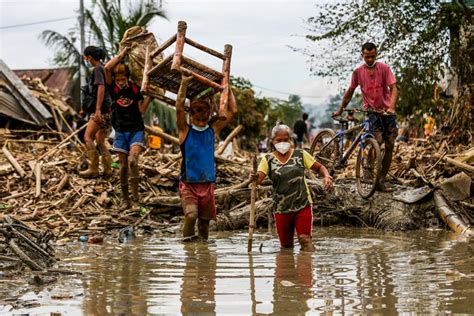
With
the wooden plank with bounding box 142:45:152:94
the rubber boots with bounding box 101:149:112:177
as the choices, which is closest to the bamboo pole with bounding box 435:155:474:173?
the wooden plank with bounding box 142:45:152:94

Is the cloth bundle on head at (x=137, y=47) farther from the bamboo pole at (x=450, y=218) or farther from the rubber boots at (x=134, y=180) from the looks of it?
the bamboo pole at (x=450, y=218)

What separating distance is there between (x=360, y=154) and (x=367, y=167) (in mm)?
207

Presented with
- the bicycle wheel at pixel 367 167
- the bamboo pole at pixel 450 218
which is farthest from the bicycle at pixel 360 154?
the bamboo pole at pixel 450 218

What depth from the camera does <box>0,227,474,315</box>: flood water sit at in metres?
5.36

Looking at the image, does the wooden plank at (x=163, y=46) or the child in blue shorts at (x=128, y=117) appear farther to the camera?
the child in blue shorts at (x=128, y=117)

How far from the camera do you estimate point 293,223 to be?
8797 mm

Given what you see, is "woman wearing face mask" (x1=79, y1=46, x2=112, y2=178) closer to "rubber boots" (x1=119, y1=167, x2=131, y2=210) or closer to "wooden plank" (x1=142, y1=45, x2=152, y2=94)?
"rubber boots" (x1=119, y1=167, x2=131, y2=210)

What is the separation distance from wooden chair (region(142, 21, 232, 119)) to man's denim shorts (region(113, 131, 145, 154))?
1.63 meters

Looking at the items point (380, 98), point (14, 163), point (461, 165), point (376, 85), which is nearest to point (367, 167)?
point (380, 98)

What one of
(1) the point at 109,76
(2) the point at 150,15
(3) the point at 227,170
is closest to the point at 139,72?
(1) the point at 109,76

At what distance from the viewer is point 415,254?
8.16m

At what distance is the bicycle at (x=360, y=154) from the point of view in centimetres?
1162

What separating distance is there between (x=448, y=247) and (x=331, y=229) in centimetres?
271

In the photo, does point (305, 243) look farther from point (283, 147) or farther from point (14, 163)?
point (14, 163)
